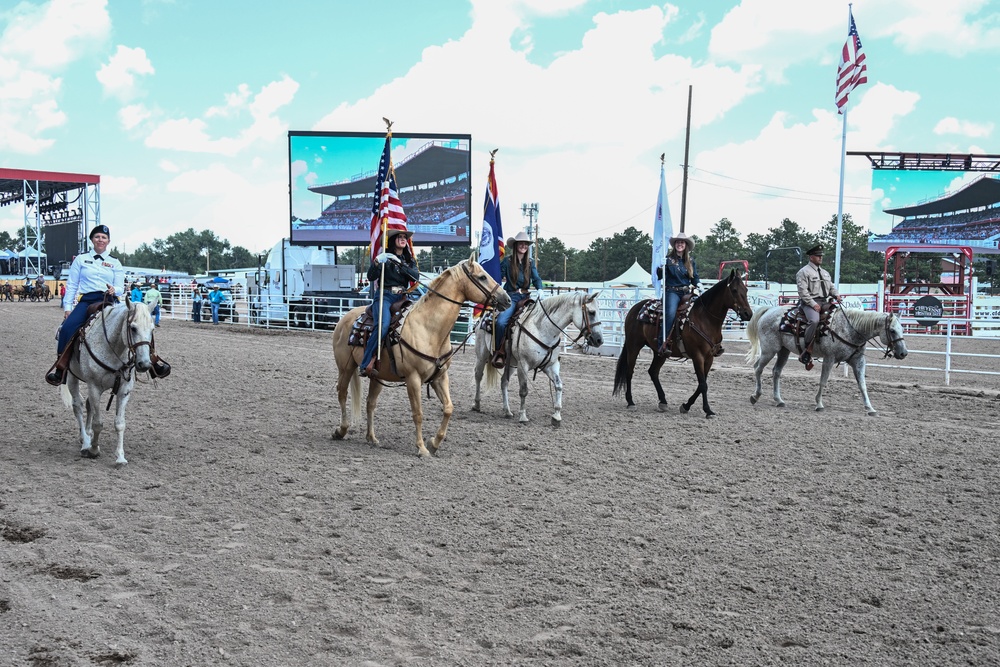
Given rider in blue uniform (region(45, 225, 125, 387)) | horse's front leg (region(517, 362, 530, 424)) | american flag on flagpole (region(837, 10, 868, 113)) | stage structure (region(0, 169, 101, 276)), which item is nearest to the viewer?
rider in blue uniform (region(45, 225, 125, 387))

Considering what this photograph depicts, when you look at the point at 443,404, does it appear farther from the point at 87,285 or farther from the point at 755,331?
the point at 755,331

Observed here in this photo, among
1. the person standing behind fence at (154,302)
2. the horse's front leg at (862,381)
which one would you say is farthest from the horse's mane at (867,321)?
the person standing behind fence at (154,302)

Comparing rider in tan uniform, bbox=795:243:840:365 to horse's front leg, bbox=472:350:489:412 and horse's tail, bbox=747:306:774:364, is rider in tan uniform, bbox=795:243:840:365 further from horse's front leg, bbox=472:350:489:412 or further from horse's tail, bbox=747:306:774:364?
horse's front leg, bbox=472:350:489:412

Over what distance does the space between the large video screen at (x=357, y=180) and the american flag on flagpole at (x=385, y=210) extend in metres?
20.5

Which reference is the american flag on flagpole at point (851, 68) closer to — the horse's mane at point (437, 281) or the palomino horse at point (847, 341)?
the palomino horse at point (847, 341)

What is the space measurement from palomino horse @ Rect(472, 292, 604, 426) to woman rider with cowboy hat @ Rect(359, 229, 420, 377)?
2182 mm

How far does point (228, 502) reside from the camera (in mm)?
6281

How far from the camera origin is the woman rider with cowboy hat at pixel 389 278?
320 inches

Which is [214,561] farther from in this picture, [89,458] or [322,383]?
[322,383]

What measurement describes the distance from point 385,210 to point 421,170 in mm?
21742

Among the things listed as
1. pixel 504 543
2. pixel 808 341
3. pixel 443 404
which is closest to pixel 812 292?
pixel 808 341

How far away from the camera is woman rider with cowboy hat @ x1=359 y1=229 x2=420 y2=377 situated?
8.13 m

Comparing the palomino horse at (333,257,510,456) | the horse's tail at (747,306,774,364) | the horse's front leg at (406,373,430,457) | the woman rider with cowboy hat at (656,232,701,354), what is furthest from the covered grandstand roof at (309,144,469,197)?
the horse's front leg at (406,373,430,457)

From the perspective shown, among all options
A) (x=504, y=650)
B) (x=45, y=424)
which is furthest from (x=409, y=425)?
(x=504, y=650)
